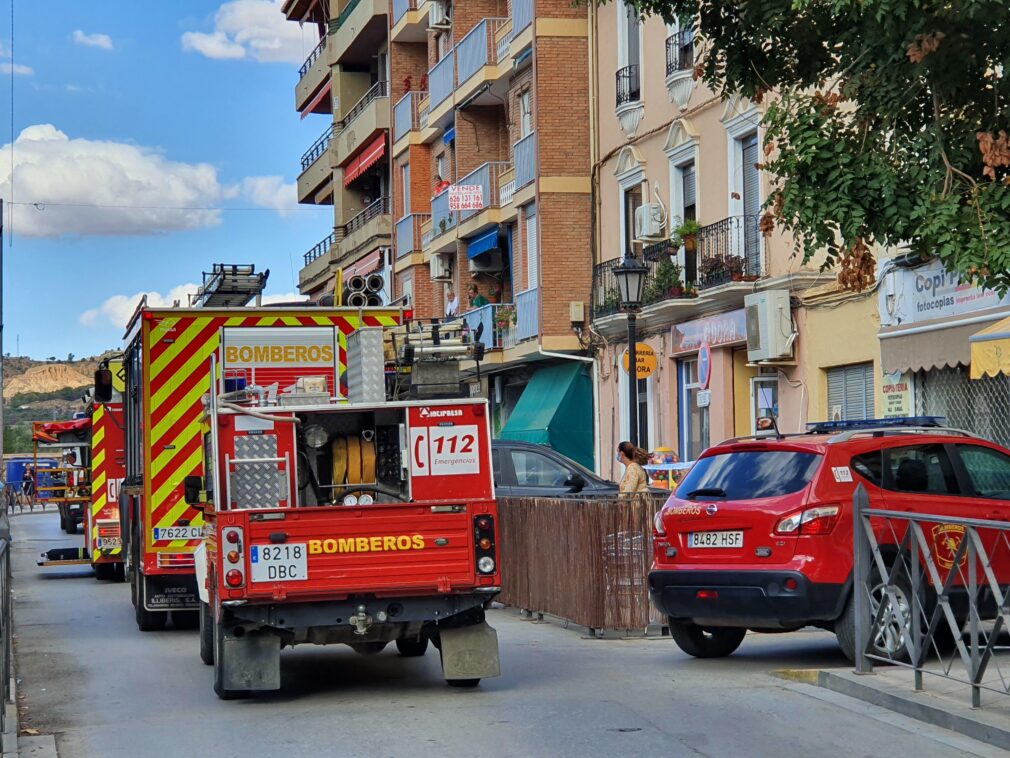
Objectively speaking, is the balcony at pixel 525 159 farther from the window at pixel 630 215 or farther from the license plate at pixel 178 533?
the license plate at pixel 178 533

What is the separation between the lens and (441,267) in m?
42.9

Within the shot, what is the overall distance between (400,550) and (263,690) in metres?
1.51

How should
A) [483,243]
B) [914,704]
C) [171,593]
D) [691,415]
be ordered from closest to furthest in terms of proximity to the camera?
[914,704]
[171,593]
[691,415]
[483,243]

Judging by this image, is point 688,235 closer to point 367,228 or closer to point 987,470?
point 987,470

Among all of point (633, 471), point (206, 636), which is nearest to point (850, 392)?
point (633, 471)

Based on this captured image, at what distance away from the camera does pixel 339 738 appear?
9.77 metres

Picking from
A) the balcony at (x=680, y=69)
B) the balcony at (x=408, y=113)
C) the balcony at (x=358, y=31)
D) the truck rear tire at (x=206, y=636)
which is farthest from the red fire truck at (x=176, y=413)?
the balcony at (x=358, y=31)

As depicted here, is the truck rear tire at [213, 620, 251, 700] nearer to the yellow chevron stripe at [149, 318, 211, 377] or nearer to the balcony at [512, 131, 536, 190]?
the yellow chevron stripe at [149, 318, 211, 377]

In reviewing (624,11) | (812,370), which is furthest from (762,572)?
(624,11)

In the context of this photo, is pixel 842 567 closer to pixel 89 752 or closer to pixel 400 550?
pixel 400 550

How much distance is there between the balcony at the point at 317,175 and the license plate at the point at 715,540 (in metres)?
44.9

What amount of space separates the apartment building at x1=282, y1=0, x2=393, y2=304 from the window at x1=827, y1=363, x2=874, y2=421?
2455cm

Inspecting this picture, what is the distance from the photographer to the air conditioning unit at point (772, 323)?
24594 mm

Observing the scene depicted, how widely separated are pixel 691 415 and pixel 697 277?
10.4ft
